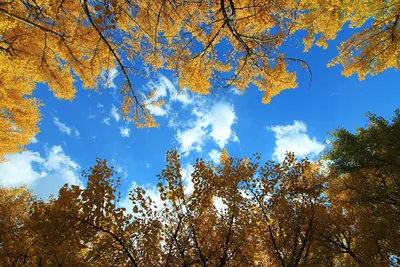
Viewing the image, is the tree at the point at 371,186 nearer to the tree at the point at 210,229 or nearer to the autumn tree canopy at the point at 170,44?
the tree at the point at 210,229

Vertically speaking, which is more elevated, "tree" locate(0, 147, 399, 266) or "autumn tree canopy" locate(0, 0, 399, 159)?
"autumn tree canopy" locate(0, 0, 399, 159)

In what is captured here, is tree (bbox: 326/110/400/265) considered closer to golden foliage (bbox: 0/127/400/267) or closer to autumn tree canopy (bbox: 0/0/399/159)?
golden foliage (bbox: 0/127/400/267)

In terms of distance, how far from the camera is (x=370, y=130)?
33.8 feet

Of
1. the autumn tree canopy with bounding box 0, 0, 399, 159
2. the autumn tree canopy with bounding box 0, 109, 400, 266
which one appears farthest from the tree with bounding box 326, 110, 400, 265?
the autumn tree canopy with bounding box 0, 0, 399, 159

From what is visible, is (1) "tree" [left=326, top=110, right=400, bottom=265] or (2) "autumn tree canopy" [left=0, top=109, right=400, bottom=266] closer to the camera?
(2) "autumn tree canopy" [left=0, top=109, right=400, bottom=266]

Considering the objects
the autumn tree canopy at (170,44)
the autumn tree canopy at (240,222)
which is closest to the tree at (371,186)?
the autumn tree canopy at (240,222)

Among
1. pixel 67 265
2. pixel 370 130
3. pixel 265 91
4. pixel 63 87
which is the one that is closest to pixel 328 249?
pixel 370 130

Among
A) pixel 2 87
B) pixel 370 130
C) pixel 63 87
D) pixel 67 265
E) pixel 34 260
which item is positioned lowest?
pixel 67 265

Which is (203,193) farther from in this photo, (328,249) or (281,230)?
(328,249)

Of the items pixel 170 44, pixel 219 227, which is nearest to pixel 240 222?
pixel 219 227

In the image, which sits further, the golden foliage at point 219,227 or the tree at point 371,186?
the tree at point 371,186

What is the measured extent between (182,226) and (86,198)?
244 cm

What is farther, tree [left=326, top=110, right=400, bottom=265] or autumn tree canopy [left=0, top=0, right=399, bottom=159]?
tree [left=326, top=110, right=400, bottom=265]

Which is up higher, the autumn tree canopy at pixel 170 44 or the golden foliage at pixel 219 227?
the autumn tree canopy at pixel 170 44
